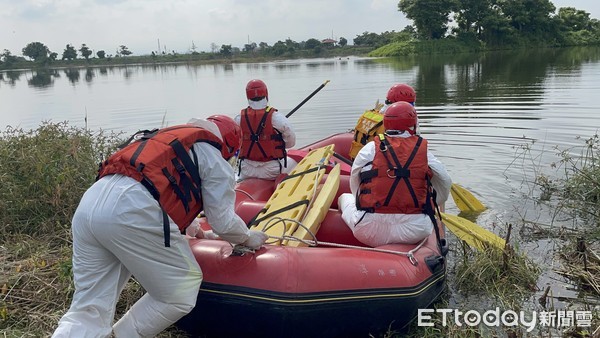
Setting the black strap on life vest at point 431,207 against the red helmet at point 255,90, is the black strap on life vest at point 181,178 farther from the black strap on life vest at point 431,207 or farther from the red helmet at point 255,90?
the red helmet at point 255,90

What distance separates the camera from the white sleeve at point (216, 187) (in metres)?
2.54

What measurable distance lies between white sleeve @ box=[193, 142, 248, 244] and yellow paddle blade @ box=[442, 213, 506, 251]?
2.33 metres

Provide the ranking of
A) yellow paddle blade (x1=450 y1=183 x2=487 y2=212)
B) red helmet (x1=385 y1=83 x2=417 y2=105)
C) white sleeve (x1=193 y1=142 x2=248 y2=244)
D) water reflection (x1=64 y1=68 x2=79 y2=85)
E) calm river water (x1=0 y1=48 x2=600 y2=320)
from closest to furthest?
white sleeve (x1=193 y1=142 x2=248 y2=244) < red helmet (x1=385 y1=83 x2=417 y2=105) < yellow paddle blade (x1=450 y1=183 x2=487 y2=212) < calm river water (x1=0 y1=48 x2=600 y2=320) < water reflection (x1=64 y1=68 x2=79 y2=85)

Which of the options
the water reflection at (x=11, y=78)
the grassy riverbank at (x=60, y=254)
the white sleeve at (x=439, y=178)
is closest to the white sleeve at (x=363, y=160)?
the white sleeve at (x=439, y=178)

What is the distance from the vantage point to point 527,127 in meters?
9.30

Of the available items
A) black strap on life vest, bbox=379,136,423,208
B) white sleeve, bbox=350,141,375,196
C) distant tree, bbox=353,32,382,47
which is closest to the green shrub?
white sleeve, bbox=350,141,375,196

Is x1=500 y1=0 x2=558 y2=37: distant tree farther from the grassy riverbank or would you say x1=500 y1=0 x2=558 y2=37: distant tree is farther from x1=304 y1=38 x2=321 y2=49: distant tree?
the grassy riverbank

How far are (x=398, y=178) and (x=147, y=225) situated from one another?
5.71 feet

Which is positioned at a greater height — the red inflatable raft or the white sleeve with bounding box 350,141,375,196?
the white sleeve with bounding box 350,141,375,196

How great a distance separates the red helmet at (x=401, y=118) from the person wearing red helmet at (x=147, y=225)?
1357mm

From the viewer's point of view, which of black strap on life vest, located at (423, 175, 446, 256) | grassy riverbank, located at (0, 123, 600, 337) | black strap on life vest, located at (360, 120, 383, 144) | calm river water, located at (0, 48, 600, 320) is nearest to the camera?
grassy riverbank, located at (0, 123, 600, 337)

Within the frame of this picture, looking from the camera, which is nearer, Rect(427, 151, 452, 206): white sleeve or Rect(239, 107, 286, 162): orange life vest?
Rect(427, 151, 452, 206): white sleeve

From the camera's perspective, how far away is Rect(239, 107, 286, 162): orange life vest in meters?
5.21

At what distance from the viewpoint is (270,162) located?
17.4 feet
